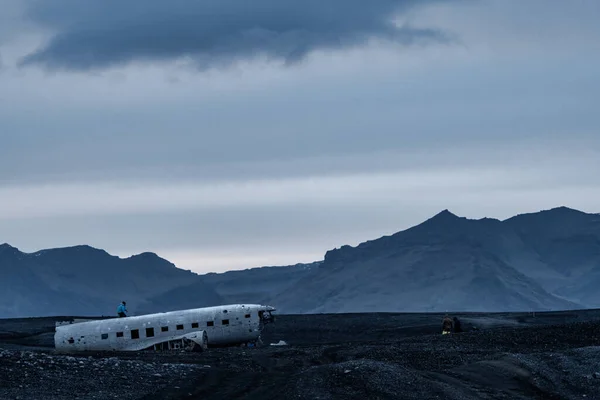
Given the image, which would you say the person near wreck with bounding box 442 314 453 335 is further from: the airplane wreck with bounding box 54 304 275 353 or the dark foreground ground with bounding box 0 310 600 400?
the airplane wreck with bounding box 54 304 275 353

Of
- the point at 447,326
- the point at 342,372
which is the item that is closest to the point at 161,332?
the point at 447,326

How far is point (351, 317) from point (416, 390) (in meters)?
98.5

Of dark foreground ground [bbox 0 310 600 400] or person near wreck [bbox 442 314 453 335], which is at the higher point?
person near wreck [bbox 442 314 453 335]

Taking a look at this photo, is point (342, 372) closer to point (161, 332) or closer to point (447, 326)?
point (161, 332)

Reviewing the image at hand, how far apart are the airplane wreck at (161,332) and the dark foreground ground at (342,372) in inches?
323

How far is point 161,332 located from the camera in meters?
89.0

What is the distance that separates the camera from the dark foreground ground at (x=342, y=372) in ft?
174

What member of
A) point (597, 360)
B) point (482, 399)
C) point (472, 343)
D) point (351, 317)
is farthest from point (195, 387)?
point (351, 317)

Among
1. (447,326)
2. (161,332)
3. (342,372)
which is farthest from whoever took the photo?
(447,326)

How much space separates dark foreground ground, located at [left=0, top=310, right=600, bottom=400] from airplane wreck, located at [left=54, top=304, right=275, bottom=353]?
323 inches

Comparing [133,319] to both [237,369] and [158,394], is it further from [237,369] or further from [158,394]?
[158,394]

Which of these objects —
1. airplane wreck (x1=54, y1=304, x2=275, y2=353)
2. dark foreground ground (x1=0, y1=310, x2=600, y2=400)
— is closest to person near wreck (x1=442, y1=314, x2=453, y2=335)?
dark foreground ground (x1=0, y1=310, x2=600, y2=400)

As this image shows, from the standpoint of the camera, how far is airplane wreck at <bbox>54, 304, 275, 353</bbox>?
88.4 meters

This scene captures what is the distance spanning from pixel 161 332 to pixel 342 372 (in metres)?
35.0
